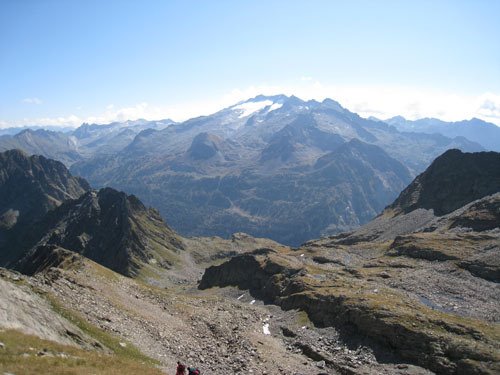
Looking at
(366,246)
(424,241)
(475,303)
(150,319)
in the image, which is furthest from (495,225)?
(150,319)

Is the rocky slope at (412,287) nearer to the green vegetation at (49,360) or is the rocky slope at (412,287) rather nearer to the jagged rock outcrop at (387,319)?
the jagged rock outcrop at (387,319)

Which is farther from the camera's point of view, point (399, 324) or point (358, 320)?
point (358, 320)

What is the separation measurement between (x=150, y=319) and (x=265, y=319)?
109 ft

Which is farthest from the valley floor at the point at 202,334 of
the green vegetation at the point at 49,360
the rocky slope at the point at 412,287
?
the green vegetation at the point at 49,360

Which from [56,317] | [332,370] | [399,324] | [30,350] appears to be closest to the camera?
[30,350]

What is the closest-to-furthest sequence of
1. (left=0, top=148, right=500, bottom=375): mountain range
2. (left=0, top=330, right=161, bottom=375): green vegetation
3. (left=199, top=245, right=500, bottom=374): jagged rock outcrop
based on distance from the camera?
1. (left=0, top=330, right=161, bottom=375): green vegetation
2. (left=0, top=148, right=500, bottom=375): mountain range
3. (left=199, top=245, right=500, bottom=374): jagged rock outcrop

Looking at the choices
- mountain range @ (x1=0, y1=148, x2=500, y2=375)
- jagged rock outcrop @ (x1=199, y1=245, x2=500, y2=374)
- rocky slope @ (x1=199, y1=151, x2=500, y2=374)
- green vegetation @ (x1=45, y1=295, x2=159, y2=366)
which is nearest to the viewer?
mountain range @ (x1=0, y1=148, x2=500, y2=375)

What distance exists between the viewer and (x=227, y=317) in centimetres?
8606

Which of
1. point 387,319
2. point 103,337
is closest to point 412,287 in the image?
point 387,319

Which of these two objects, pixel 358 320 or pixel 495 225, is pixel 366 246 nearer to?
pixel 495 225

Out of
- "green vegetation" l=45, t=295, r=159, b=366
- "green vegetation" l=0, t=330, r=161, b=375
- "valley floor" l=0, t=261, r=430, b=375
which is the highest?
"green vegetation" l=0, t=330, r=161, b=375

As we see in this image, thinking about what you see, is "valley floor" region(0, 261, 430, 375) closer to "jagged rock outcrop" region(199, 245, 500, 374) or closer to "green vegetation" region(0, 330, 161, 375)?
"jagged rock outcrop" region(199, 245, 500, 374)

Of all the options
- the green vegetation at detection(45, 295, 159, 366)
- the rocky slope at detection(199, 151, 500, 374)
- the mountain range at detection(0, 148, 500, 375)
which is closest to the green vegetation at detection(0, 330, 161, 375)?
the mountain range at detection(0, 148, 500, 375)

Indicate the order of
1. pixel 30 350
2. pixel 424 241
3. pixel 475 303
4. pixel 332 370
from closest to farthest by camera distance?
1. pixel 30 350
2. pixel 332 370
3. pixel 475 303
4. pixel 424 241
